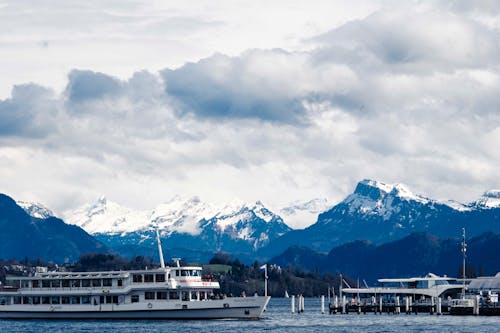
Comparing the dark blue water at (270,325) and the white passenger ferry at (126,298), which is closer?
the dark blue water at (270,325)

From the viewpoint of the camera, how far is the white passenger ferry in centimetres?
16738

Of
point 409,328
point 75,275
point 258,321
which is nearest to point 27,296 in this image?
point 75,275

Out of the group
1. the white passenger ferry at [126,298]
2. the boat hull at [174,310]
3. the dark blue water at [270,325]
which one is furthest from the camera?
the white passenger ferry at [126,298]

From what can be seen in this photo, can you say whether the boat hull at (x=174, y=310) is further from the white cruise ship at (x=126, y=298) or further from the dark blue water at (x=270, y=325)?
the dark blue water at (x=270, y=325)

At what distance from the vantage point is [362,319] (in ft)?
635

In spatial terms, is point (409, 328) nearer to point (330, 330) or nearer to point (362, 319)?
point (330, 330)

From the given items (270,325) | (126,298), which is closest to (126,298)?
(126,298)

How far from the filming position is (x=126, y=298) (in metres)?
173

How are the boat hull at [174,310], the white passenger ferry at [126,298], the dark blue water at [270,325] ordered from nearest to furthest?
the dark blue water at [270,325] < the boat hull at [174,310] < the white passenger ferry at [126,298]

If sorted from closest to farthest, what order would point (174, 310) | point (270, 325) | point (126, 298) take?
point (174, 310) < point (270, 325) < point (126, 298)

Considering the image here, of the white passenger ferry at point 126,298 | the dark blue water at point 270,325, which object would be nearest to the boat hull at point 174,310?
the white passenger ferry at point 126,298

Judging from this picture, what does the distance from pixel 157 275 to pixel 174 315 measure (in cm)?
665

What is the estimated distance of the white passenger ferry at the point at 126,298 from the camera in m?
167

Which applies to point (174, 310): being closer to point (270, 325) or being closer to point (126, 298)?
point (126, 298)
